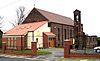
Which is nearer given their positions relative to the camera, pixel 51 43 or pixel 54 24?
pixel 51 43

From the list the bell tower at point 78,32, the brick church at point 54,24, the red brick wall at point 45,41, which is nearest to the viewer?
the bell tower at point 78,32

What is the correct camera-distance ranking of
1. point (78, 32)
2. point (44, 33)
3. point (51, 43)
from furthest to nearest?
point (51, 43) < point (44, 33) < point (78, 32)

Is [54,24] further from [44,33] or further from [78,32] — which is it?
[78,32]

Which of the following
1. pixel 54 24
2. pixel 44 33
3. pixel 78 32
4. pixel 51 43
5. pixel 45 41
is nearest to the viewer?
pixel 78 32

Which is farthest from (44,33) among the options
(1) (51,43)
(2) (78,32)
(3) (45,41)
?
(2) (78,32)

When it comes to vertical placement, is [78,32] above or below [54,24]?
below

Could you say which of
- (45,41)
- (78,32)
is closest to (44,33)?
(45,41)

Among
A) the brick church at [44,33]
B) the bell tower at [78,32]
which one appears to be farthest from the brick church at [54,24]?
the bell tower at [78,32]

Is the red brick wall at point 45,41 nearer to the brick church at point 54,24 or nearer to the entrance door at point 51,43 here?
the entrance door at point 51,43

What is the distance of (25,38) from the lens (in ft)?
128

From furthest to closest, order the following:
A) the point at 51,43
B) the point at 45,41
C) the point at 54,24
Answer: the point at 54,24 → the point at 51,43 → the point at 45,41

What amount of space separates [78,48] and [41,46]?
8.30 metres

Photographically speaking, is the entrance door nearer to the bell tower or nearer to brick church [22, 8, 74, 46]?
brick church [22, 8, 74, 46]

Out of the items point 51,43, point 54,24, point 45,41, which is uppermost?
point 54,24
